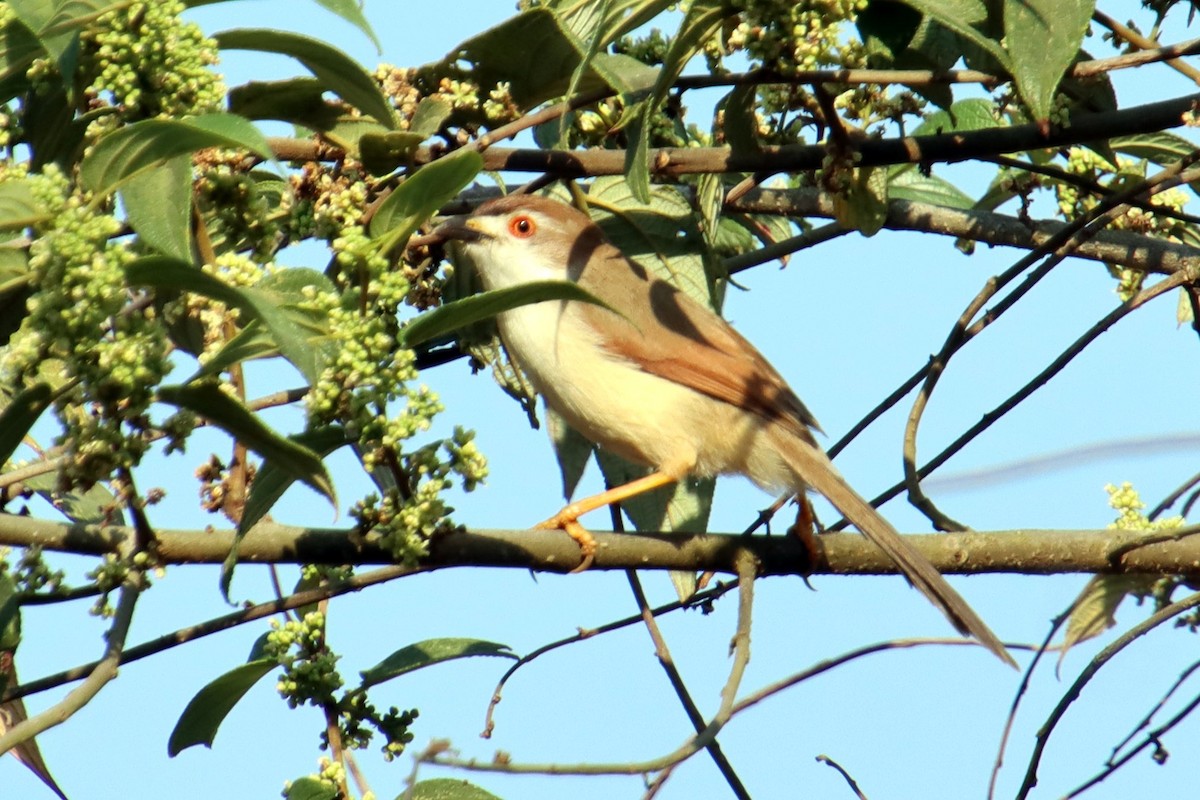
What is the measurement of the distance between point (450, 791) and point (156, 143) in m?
1.85

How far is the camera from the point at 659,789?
2660mm

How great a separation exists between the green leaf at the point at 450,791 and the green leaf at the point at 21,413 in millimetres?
1408

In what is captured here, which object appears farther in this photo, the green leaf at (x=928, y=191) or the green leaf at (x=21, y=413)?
the green leaf at (x=928, y=191)

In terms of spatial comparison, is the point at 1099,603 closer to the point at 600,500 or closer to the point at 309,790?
the point at 600,500

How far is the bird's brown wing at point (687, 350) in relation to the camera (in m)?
5.29

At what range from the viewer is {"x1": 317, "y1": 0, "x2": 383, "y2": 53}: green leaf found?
8.68 ft

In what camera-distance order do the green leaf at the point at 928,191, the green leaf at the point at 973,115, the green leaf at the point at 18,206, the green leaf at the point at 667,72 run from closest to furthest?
1. the green leaf at the point at 18,206
2. the green leaf at the point at 667,72
3. the green leaf at the point at 973,115
4. the green leaf at the point at 928,191

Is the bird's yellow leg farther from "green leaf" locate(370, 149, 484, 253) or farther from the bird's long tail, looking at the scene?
"green leaf" locate(370, 149, 484, 253)

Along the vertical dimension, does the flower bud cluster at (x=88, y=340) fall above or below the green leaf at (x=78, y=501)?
below

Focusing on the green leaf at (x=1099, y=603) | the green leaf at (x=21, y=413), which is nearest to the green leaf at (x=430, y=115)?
the green leaf at (x=21, y=413)

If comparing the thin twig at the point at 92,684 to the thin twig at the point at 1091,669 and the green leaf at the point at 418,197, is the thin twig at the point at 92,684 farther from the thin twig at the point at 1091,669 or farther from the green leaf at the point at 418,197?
the thin twig at the point at 1091,669

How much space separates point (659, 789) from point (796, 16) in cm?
172

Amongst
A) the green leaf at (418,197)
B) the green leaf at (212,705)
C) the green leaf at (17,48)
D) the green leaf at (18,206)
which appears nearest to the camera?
the green leaf at (18,206)

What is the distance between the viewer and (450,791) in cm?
349
